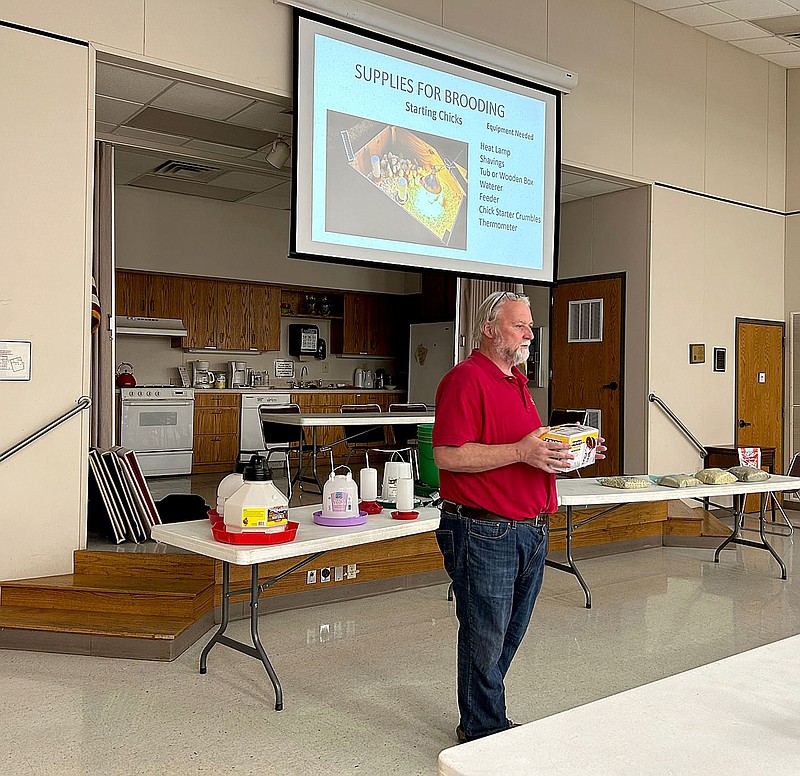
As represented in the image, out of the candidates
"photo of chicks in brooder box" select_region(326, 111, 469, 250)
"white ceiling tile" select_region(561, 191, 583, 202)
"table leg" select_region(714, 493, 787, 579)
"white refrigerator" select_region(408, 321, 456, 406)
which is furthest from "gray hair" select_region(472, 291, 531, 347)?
"white refrigerator" select_region(408, 321, 456, 406)

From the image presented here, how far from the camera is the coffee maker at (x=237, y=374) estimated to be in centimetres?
1056

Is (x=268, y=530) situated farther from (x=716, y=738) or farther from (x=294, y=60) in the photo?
(x=294, y=60)

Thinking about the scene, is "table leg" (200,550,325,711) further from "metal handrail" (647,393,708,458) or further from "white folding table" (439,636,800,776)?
"metal handrail" (647,393,708,458)

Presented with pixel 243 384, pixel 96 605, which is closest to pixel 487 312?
pixel 96 605

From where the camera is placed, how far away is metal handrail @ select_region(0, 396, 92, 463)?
4.60 metres

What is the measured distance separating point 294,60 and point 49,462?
298cm

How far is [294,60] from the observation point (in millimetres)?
5664

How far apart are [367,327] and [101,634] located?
809 centimetres

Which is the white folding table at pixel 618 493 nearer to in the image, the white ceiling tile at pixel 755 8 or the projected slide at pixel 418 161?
the projected slide at pixel 418 161

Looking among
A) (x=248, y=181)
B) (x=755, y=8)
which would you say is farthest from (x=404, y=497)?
(x=755, y=8)

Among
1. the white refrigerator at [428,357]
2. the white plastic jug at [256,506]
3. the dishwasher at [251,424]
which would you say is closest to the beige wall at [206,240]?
the white refrigerator at [428,357]

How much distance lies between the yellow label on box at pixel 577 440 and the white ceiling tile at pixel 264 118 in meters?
4.09

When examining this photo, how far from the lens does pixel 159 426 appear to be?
9406mm

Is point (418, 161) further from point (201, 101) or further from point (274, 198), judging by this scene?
point (274, 198)
